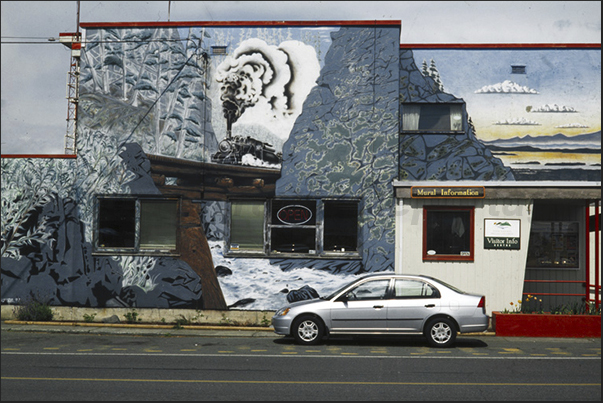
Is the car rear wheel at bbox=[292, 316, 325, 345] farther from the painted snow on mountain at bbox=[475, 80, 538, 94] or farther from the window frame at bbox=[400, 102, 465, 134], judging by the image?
the painted snow on mountain at bbox=[475, 80, 538, 94]

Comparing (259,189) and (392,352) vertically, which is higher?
(259,189)

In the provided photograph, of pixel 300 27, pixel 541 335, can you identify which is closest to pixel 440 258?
pixel 541 335

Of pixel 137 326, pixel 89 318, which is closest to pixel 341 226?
pixel 137 326

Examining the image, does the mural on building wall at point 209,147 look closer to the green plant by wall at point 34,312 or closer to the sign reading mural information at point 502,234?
the green plant by wall at point 34,312

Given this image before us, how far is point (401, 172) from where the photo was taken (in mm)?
17172

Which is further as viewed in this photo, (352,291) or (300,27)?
(300,27)

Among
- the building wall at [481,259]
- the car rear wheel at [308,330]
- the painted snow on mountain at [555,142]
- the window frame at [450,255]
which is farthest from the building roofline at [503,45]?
the car rear wheel at [308,330]

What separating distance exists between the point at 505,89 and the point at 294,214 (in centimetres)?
656

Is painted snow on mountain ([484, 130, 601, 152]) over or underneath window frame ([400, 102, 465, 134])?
underneath

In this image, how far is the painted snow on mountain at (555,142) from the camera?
1716cm

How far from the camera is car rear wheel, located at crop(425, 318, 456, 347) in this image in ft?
43.8

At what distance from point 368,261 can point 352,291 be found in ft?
10.5

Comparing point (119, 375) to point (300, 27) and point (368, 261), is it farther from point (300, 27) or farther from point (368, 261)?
point (300, 27)

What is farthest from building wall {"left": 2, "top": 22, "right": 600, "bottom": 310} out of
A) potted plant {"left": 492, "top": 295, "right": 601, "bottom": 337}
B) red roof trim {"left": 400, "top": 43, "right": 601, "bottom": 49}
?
potted plant {"left": 492, "top": 295, "right": 601, "bottom": 337}
